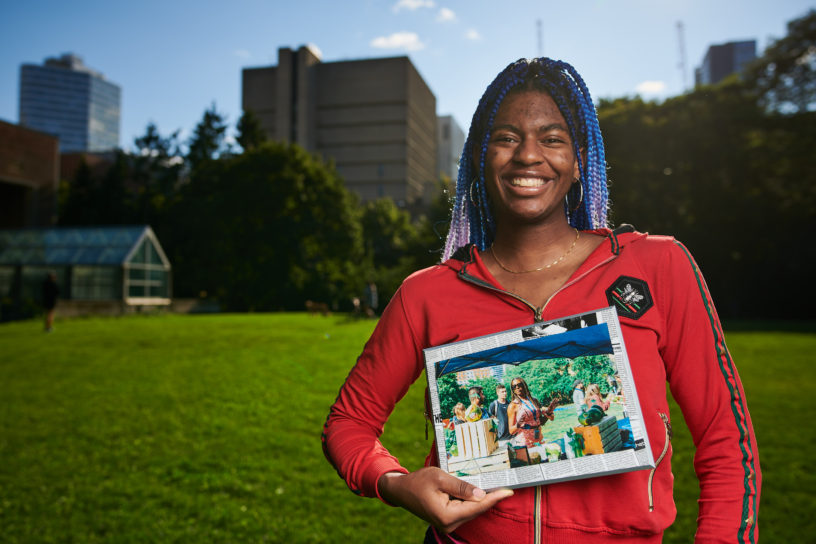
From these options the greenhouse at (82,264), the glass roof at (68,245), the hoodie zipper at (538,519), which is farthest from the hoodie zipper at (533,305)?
the glass roof at (68,245)

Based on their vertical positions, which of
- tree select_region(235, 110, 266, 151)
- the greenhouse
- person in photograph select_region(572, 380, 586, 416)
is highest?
tree select_region(235, 110, 266, 151)

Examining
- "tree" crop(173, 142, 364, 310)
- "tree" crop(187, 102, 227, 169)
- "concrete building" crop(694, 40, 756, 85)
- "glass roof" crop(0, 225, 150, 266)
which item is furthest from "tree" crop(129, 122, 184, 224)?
"concrete building" crop(694, 40, 756, 85)

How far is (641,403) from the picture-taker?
1.36m

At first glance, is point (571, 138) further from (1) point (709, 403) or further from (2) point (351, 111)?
(2) point (351, 111)

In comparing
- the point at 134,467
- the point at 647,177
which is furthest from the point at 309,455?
the point at 647,177

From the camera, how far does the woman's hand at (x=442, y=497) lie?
128 cm

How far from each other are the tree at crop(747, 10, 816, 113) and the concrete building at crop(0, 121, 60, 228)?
4249 centimetres

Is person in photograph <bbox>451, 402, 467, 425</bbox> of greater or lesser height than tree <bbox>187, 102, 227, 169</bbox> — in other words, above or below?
below

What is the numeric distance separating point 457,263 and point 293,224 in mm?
35476

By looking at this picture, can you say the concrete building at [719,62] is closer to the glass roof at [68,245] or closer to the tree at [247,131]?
the tree at [247,131]

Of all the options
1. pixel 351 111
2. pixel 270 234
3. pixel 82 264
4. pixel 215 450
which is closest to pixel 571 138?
pixel 215 450

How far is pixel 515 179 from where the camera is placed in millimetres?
1537

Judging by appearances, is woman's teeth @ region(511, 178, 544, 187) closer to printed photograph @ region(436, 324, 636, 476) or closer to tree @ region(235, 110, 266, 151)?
printed photograph @ region(436, 324, 636, 476)

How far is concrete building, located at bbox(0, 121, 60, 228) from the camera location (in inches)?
1426
